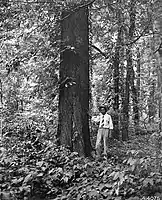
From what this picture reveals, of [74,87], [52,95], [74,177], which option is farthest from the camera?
[52,95]

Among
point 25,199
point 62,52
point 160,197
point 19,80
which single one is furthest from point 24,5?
point 160,197

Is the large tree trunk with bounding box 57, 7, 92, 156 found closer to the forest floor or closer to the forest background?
the forest background

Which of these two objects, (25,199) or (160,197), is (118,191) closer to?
(160,197)

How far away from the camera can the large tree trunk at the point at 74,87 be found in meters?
8.69

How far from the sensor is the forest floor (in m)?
5.00

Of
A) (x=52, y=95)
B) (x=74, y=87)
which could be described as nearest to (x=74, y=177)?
(x=74, y=87)

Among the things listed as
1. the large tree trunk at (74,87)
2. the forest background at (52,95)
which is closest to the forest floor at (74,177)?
the forest background at (52,95)

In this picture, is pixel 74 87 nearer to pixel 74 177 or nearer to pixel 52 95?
pixel 52 95

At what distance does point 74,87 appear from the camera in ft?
29.0

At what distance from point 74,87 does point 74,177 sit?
320cm

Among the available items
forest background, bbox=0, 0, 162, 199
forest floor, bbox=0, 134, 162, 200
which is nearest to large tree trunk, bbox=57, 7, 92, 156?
forest background, bbox=0, 0, 162, 199

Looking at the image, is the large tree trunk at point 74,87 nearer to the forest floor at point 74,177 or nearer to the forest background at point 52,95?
the forest background at point 52,95

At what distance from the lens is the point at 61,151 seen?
817 cm

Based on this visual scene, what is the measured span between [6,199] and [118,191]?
1.85 m
